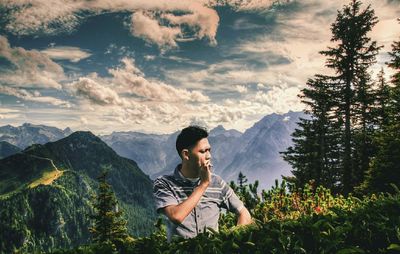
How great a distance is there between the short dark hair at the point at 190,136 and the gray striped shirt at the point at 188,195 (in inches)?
12.4

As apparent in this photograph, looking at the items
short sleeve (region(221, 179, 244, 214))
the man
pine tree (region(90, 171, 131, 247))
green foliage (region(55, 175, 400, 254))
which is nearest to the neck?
the man

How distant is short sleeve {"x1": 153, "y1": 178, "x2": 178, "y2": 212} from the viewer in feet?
13.1

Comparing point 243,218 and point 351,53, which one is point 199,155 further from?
point 351,53

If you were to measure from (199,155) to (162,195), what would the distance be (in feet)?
2.00

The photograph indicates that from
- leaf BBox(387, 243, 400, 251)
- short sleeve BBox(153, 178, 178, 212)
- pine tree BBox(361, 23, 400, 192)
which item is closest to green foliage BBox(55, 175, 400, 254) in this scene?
leaf BBox(387, 243, 400, 251)

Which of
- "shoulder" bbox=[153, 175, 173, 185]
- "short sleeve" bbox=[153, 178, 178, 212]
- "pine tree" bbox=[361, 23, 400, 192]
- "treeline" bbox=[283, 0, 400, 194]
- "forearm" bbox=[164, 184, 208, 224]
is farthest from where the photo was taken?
"treeline" bbox=[283, 0, 400, 194]

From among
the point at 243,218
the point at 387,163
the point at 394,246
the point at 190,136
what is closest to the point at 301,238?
the point at 394,246

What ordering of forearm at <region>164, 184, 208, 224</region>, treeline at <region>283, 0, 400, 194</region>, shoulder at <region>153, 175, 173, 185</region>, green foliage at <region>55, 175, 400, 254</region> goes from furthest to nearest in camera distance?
1. treeline at <region>283, 0, 400, 194</region>
2. shoulder at <region>153, 175, 173, 185</region>
3. forearm at <region>164, 184, 208, 224</region>
4. green foliage at <region>55, 175, 400, 254</region>

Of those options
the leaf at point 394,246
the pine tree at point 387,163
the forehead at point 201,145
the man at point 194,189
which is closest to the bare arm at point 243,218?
the man at point 194,189

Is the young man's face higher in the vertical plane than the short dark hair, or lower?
lower

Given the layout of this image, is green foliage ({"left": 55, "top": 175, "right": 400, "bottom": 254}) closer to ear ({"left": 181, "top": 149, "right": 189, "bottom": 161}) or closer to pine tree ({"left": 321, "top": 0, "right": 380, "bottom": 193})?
ear ({"left": 181, "top": 149, "right": 189, "bottom": 161})

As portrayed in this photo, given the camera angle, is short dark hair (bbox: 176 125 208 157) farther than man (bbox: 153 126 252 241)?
Yes

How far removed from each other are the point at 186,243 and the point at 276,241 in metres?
0.66

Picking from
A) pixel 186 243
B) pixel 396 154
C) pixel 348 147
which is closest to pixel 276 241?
pixel 186 243
